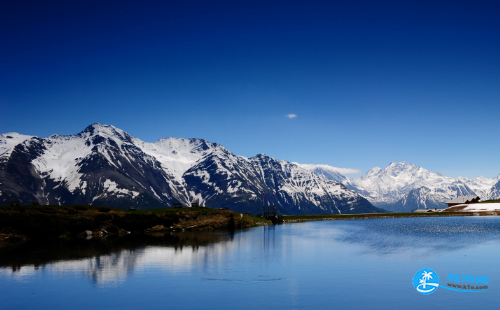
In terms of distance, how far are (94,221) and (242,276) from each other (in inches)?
3429

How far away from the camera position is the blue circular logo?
44281mm

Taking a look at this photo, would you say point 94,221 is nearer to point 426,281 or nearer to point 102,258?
point 102,258

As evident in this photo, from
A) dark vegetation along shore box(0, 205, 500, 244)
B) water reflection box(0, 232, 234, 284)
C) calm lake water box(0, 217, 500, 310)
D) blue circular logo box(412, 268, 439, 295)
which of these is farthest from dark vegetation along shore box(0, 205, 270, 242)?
blue circular logo box(412, 268, 439, 295)

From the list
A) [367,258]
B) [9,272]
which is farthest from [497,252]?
[9,272]

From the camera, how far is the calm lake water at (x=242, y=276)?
1578 inches

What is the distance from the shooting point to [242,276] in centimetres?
5341

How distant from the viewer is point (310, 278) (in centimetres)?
5112

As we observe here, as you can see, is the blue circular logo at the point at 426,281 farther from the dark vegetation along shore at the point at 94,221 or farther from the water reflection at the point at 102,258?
the dark vegetation along shore at the point at 94,221

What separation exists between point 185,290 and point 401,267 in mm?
31884

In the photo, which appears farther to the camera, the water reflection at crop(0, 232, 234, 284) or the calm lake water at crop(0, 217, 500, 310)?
the water reflection at crop(0, 232, 234, 284)

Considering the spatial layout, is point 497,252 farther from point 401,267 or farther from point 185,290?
point 185,290

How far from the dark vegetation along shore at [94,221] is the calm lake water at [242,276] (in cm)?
3109

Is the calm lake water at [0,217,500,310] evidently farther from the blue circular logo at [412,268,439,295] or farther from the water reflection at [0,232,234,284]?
the blue circular logo at [412,268,439,295]

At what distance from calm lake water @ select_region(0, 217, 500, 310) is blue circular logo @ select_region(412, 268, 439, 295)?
87 centimetres
